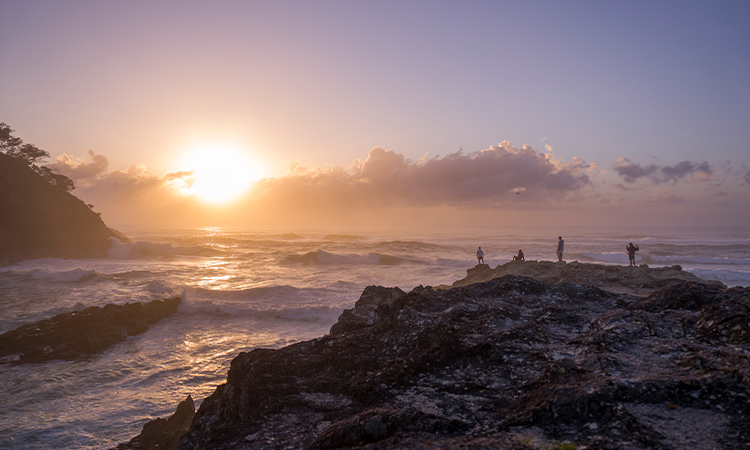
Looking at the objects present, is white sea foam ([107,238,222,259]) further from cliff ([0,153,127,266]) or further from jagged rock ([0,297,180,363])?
jagged rock ([0,297,180,363])

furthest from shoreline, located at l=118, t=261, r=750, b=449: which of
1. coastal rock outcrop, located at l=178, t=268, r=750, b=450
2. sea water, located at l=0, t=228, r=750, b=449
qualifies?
sea water, located at l=0, t=228, r=750, b=449

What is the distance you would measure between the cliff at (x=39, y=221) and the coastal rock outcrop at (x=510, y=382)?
44.8 metres

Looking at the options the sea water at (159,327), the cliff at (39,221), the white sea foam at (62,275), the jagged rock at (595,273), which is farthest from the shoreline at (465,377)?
the cliff at (39,221)

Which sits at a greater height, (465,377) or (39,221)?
(39,221)

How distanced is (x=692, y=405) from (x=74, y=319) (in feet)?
61.4

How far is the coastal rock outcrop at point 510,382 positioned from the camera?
3.39m

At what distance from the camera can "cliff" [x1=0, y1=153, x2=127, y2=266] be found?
39.0m

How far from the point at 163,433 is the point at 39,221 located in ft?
159

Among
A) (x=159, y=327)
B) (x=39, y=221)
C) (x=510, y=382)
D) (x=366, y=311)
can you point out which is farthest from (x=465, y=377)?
(x=39, y=221)

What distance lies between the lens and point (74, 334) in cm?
1384

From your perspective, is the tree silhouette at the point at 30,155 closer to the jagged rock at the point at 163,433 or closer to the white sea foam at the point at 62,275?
the white sea foam at the point at 62,275

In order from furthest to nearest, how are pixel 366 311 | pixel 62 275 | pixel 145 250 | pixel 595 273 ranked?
pixel 145 250, pixel 62 275, pixel 595 273, pixel 366 311

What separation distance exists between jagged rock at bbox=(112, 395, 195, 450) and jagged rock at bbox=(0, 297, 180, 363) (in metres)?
7.52

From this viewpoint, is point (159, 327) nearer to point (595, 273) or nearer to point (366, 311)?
point (366, 311)
